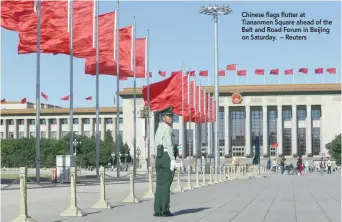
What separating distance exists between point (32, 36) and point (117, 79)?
24.2ft

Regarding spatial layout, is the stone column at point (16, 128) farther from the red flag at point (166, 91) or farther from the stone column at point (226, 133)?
the red flag at point (166, 91)

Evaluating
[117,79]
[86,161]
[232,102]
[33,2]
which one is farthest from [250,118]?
[33,2]

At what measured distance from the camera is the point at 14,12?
28781mm

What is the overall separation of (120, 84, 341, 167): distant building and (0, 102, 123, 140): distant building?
611 inches

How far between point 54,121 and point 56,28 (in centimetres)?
12980

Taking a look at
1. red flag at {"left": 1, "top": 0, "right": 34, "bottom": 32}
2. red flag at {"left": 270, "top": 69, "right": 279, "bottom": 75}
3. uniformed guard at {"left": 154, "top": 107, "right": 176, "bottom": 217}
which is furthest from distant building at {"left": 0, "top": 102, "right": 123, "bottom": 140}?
uniformed guard at {"left": 154, "top": 107, "right": 176, "bottom": 217}

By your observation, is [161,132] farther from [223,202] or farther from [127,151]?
[127,151]

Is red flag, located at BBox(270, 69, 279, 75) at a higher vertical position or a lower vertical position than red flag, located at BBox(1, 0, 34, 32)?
higher

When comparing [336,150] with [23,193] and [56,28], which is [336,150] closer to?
[56,28]

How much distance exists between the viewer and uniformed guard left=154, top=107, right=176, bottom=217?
1324 centimetres

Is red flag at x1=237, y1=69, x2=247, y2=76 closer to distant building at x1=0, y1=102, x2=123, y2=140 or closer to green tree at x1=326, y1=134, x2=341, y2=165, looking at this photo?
green tree at x1=326, y1=134, x2=341, y2=165

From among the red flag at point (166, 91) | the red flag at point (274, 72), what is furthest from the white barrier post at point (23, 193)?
the red flag at point (274, 72)

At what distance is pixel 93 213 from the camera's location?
13891 millimetres

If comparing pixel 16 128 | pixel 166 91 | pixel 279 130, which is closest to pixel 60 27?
pixel 166 91
